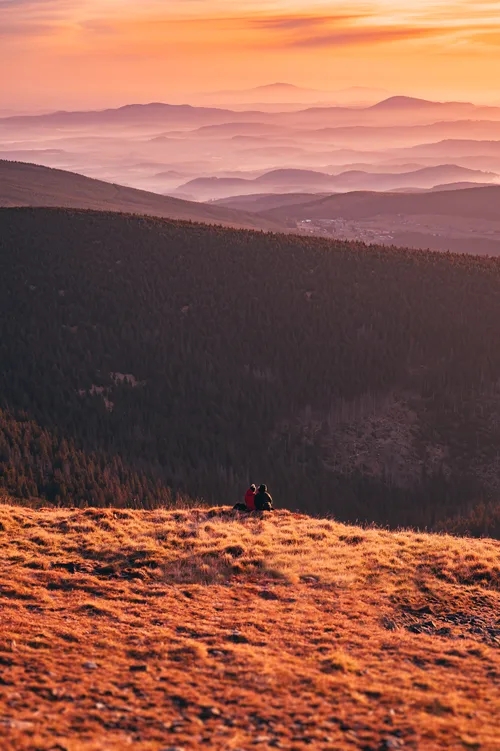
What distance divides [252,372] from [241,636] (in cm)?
5445

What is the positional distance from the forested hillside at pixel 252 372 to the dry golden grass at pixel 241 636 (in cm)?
2196

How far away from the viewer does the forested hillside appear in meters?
58.5

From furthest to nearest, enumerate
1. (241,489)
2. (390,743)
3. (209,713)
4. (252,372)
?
1. (252,372)
2. (241,489)
3. (209,713)
4. (390,743)

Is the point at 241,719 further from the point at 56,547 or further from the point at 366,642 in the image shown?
the point at 56,547

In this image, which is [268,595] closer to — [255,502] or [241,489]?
[255,502]

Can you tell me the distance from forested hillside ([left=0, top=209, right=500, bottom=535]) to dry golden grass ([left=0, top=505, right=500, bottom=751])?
22.0m

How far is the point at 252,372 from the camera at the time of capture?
71375 mm

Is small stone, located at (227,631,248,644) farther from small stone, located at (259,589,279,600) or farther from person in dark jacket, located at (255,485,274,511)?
person in dark jacket, located at (255,485,274,511)

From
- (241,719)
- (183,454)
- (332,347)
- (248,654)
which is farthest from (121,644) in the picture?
(332,347)

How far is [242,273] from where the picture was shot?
83.5 metres

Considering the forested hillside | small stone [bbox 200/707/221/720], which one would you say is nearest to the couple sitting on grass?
small stone [bbox 200/707/221/720]

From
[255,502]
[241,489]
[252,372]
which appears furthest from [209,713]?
[252,372]

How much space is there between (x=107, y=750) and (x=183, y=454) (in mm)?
50750

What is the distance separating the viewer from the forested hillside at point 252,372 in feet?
192
